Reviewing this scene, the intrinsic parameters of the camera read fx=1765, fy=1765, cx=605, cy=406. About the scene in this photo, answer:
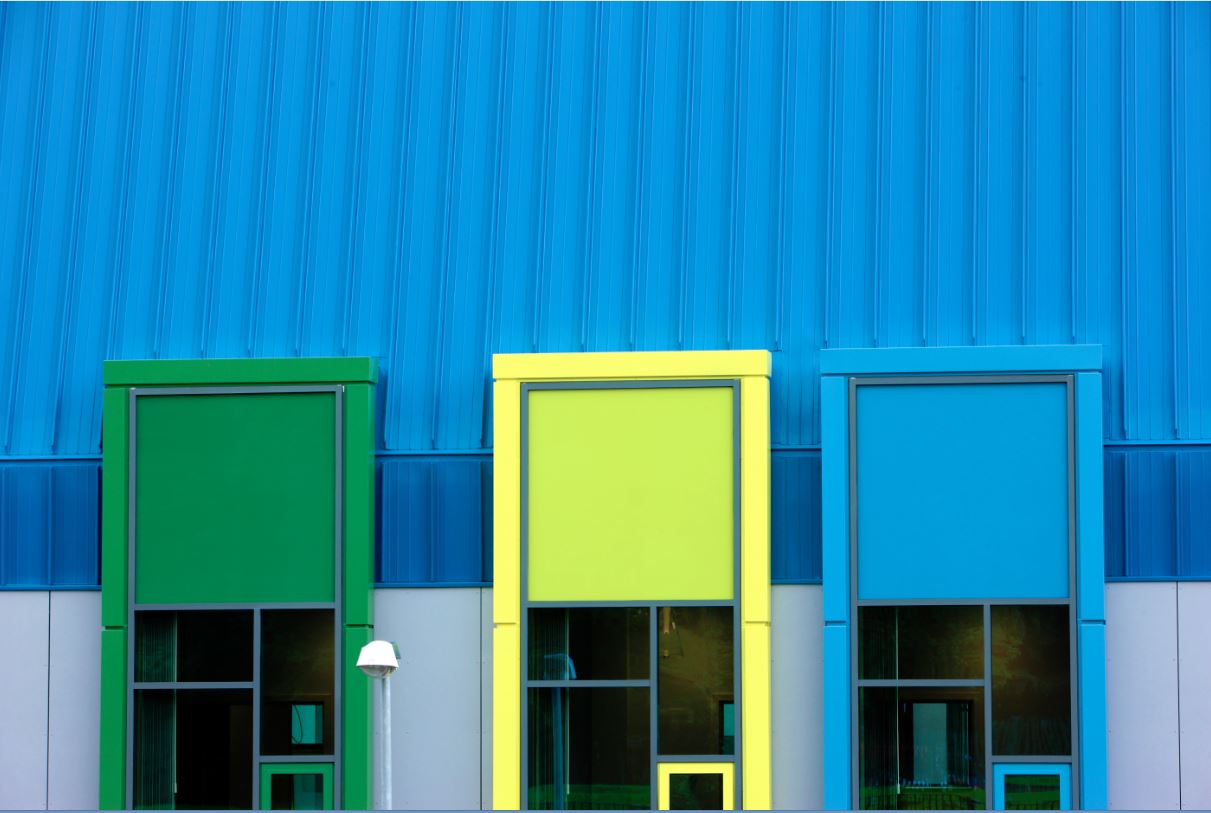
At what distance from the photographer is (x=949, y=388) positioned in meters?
16.7

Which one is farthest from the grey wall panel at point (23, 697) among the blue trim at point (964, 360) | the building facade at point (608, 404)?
the blue trim at point (964, 360)

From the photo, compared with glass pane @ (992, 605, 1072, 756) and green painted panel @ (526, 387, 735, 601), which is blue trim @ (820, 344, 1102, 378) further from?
glass pane @ (992, 605, 1072, 756)

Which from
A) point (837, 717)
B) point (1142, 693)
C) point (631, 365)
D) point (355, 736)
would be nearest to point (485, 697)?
point (355, 736)

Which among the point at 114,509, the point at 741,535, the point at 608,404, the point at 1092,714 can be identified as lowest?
the point at 1092,714

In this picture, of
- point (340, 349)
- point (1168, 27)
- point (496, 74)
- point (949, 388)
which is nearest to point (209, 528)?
point (340, 349)

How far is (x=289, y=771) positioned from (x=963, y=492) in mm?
6954

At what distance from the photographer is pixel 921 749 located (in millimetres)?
16312

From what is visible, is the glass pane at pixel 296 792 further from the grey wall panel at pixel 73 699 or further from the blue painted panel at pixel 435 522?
the blue painted panel at pixel 435 522

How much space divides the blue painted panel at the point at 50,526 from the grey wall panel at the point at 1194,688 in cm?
1058

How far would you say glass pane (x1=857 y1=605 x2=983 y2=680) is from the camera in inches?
643

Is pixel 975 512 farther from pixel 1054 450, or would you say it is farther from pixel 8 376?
pixel 8 376

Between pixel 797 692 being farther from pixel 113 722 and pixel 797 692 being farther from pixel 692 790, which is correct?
pixel 113 722

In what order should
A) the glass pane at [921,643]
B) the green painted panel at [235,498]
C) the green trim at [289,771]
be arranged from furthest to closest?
the green painted panel at [235,498] → the green trim at [289,771] → the glass pane at [921,643]

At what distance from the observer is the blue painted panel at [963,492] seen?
1639 centimetres
